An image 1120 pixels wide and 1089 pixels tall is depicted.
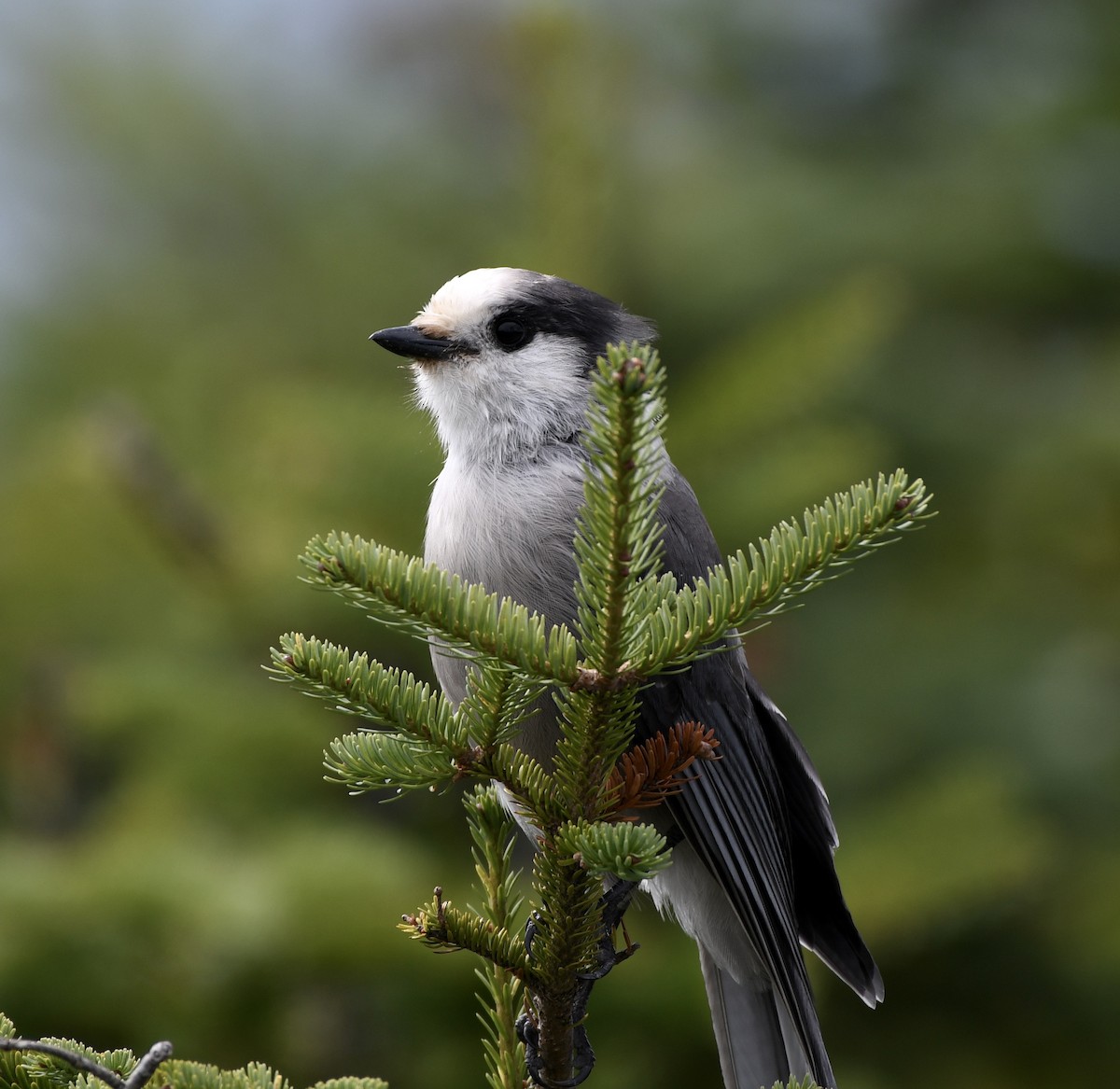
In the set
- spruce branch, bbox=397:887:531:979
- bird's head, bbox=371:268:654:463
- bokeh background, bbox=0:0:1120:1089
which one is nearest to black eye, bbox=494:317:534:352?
bird's head, bbox=371:268:654:463

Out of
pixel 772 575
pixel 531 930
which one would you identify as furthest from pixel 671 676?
pixel 772 575

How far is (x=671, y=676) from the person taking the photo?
2547 millimetres

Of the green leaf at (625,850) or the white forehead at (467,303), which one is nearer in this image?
the green leaf at (625,850)

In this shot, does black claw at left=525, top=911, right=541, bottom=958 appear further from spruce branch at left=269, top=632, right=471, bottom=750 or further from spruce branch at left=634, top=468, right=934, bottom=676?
spruce branch at left=634, top=468, right=934, bottom=676

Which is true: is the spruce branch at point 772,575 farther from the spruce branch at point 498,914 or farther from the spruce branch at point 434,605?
the spruce branch at point 498,914

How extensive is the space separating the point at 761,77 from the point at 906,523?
18.2 ft

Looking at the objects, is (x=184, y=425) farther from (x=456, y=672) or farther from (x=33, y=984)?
(x=456, y=672)

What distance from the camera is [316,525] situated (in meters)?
3.73

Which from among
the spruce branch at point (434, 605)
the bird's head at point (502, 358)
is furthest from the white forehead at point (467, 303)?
the spruce branch at point (434, 605)

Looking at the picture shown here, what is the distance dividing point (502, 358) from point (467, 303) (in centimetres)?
14

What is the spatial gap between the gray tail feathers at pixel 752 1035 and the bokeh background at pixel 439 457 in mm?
407

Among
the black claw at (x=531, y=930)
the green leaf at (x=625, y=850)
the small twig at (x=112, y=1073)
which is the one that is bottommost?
the small twig at (x=112, y=1073)

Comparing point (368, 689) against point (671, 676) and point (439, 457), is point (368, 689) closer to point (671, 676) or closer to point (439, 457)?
point (671, 676)

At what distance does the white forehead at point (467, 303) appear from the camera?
290cm
